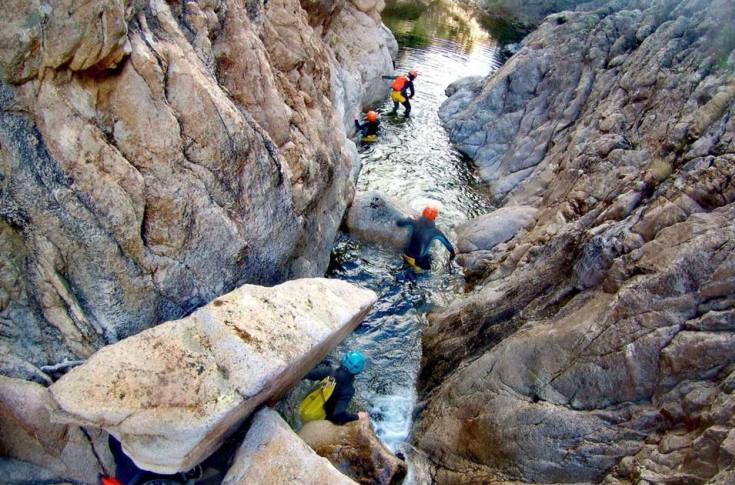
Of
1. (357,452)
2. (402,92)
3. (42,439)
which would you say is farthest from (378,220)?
(402,92)

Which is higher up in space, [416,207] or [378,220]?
[378,220]

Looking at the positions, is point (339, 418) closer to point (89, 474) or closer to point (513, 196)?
point (89, 474)

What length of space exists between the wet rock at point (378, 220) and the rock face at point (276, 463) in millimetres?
8358

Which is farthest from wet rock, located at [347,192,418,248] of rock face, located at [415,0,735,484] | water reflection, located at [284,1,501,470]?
rock face, located at [415,0,735,484]

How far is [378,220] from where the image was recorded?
14.8 meters

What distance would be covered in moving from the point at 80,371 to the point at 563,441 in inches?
260

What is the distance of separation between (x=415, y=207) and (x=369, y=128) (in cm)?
531

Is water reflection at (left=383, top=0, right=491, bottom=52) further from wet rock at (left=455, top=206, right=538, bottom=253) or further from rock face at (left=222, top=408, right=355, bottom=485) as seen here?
rock face at (left=222, top=408, right=355, bottom=485)

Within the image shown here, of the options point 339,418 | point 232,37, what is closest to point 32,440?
point 339,418

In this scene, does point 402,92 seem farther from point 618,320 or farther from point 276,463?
point 276,463

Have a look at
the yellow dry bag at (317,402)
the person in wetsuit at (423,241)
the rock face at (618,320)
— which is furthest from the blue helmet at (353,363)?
the person in wetsuit at (423,241)

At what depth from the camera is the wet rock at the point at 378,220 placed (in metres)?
14.7

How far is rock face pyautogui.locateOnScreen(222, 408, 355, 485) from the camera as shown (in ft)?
21.4

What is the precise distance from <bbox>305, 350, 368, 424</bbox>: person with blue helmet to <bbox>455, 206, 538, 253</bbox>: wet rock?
22.7ft
